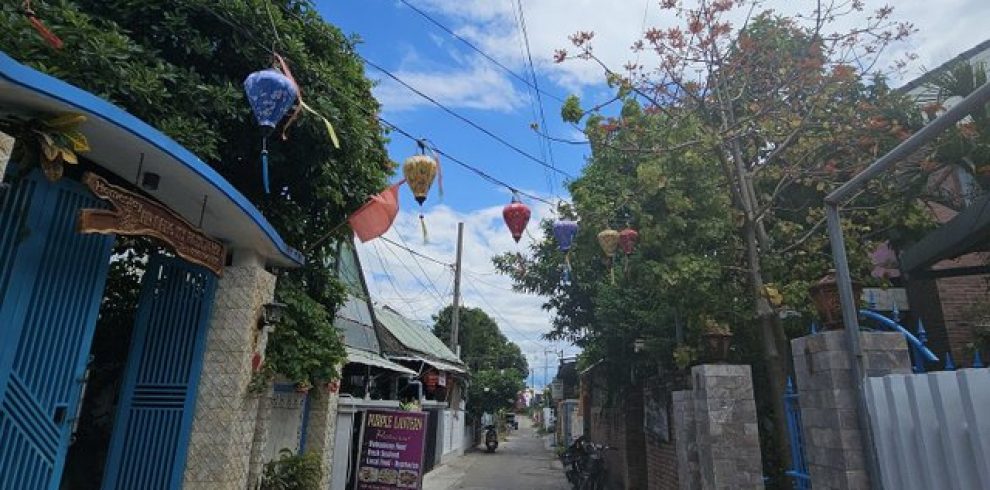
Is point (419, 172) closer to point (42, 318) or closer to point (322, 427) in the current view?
point (42, 318)

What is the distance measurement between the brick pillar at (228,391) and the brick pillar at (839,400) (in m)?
4.29

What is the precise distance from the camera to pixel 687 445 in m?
6.28

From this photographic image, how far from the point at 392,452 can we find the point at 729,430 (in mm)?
4294

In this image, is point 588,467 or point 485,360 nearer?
point 588,467

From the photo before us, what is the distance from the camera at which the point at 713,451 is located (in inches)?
209

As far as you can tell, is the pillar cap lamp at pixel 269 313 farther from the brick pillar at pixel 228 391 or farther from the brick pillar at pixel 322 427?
the brick pillar at pixel 322 427

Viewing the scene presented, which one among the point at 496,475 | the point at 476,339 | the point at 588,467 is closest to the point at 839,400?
the point at 588,467

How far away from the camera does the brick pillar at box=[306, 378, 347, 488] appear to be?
291 inches

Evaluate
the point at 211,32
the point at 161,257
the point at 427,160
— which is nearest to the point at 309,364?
the point at 161,257

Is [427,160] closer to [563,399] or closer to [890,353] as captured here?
[890,353]

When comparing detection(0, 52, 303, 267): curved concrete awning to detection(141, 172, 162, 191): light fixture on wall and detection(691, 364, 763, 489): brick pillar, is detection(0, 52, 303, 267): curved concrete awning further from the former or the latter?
detection(691, 364, 763, 489): brick pillar

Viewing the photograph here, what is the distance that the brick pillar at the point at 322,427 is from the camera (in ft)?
24.3

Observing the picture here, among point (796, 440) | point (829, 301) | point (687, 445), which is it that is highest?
point (829, 301)

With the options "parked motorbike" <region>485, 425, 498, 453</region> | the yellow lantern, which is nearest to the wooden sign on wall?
the yellow lantern
